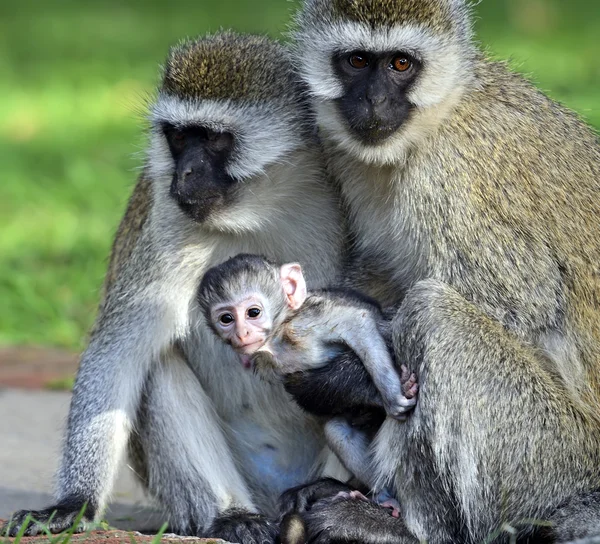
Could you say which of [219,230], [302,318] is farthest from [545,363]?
[219,230]

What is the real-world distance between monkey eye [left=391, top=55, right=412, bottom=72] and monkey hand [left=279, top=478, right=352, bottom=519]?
1826mm

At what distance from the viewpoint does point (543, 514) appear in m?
5.04

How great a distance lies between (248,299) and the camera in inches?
202

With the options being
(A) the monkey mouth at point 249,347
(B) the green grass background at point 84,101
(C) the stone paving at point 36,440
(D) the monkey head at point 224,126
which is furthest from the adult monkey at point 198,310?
(B) the green grass background at point 84,101

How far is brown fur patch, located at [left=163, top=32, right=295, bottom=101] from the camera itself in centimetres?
563

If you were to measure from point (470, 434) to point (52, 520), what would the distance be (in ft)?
6.00

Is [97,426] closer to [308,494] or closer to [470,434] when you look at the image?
[308,494]

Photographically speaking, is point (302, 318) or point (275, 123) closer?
point (302, 318)

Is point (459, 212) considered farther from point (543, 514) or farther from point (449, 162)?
point (543, 514)

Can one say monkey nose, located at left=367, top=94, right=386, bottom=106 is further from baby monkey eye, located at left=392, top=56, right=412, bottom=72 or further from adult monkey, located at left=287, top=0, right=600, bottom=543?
baby monkey eye, located at left=392, top=56, right=412, bottom=72

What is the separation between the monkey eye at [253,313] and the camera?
5.14m

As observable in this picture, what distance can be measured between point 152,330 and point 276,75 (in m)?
1.34

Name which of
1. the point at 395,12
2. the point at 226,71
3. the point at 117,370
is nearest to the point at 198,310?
the point at 117,370

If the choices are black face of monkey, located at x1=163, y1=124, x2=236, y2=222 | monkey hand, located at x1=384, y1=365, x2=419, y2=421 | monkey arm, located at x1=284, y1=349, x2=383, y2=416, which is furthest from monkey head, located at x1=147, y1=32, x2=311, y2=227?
monkey hand, located at x1=384, y1=365, x2=419, y2=421
